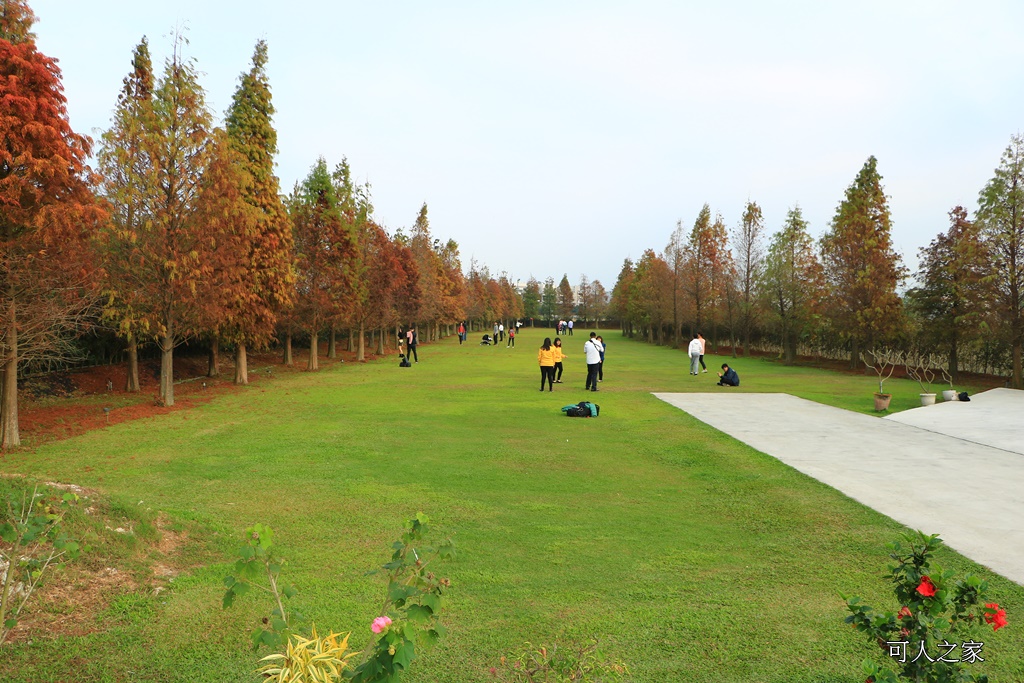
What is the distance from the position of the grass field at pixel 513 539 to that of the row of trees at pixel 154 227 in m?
3.08

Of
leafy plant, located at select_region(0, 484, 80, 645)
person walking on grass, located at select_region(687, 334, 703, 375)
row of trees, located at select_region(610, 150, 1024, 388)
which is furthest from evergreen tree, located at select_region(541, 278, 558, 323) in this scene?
leafy plant, located at select_region(0, 484, 80, 645)

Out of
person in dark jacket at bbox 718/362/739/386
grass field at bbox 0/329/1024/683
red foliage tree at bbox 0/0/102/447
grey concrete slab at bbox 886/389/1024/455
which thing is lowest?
grass field at bbox 0/329/1024/683

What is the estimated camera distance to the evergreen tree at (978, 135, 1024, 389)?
21.1 meters

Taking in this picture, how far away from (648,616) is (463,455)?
5.75 m

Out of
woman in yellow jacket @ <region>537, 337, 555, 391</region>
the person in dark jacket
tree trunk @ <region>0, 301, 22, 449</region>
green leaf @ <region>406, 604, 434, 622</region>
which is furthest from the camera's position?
the person in dark jacket

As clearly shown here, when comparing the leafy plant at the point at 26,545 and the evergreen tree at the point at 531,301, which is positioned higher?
the evergreen tree at the point at 531,301

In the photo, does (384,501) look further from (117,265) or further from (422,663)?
(117,265)

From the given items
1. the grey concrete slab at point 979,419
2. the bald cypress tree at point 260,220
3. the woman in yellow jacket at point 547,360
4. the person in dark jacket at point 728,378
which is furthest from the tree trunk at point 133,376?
the grey concrete slab at point 979,419

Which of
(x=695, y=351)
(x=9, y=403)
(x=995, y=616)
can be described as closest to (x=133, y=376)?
(x=9, y=403)

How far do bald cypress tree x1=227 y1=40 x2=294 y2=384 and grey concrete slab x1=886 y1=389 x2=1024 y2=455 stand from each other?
1795 centimetres

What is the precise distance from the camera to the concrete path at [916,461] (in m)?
6.35

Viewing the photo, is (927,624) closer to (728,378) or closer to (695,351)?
(728,378)

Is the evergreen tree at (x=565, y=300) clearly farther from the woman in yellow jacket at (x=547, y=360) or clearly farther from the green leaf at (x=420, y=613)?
the green leaf at (x=420, y=613)

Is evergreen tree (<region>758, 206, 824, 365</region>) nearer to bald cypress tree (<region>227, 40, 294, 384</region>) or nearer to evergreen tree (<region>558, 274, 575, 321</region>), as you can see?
bald cypress tree (<region>227, 40, 294, 384</region>)
